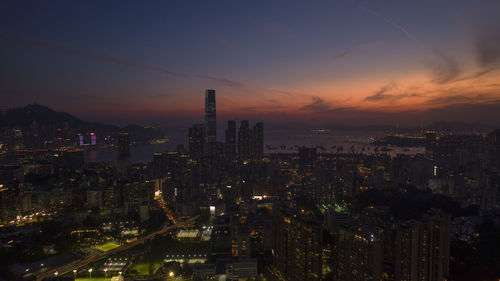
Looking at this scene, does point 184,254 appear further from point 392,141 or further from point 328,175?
point 392,141

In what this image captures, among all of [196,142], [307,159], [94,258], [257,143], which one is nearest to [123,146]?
[196,142]

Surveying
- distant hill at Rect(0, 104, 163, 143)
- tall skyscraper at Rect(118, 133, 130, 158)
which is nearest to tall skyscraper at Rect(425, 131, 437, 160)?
tall skyscraper at Rect(118, 133, 130, 158)

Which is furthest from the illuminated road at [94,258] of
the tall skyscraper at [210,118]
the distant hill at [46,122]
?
the distant hill at [46,122]

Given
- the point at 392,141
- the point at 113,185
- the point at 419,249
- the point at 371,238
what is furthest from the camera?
the point at 392,141

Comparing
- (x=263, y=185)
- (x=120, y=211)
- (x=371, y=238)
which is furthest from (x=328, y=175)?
(x=371, y=238)

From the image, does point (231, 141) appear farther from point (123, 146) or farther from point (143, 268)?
point (143, 268)

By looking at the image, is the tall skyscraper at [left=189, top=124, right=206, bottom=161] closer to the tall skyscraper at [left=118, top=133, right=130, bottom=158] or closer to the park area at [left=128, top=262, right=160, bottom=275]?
the tall skyscraper at [left=118, top=133, right=130, bottom=158]
